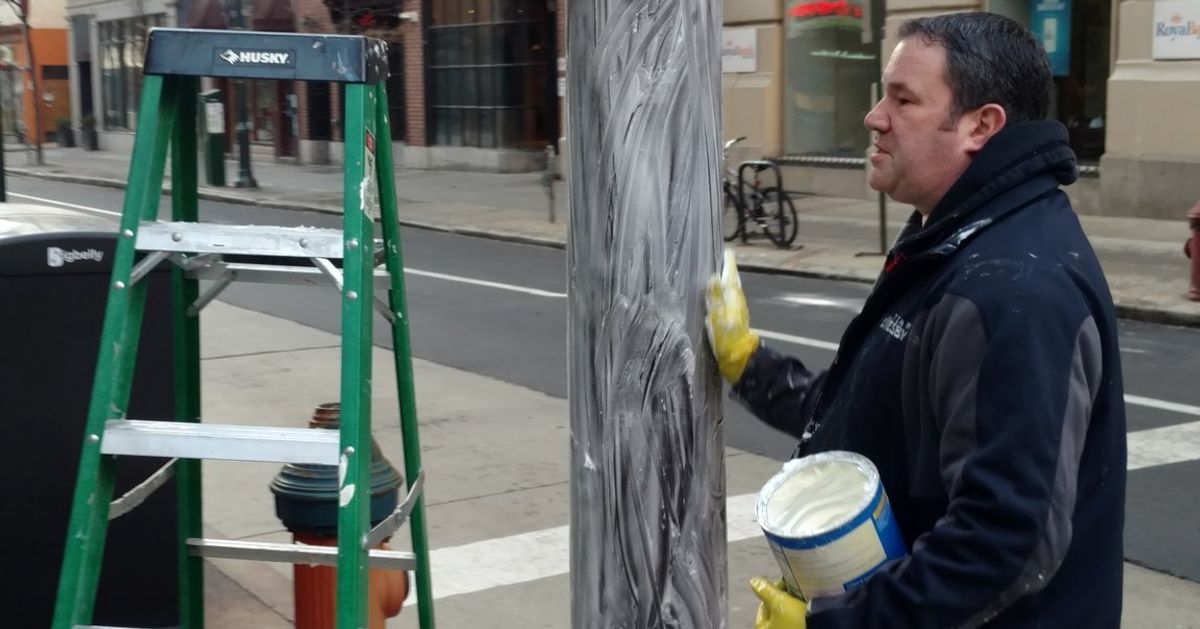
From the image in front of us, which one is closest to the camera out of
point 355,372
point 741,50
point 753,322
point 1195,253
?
point 355,372

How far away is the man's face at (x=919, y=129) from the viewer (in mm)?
2312

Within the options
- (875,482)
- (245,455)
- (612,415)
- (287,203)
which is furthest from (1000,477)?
(287,203)

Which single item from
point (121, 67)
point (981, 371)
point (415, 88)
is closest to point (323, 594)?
point (981, 371)

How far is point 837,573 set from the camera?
2.25 meters

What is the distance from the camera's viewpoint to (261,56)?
10.1 feet

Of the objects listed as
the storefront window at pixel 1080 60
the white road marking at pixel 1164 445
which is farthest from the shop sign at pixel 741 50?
the white road marking at pixel 1164 445

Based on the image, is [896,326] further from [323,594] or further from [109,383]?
[323,594]

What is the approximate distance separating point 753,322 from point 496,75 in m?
18.7

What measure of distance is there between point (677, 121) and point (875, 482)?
2.43 feet

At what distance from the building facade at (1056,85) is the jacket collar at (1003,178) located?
11631mm

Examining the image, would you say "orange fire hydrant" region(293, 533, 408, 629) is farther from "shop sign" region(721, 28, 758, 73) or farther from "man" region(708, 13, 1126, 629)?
"shop sign" region(721, 28, 758, 73)

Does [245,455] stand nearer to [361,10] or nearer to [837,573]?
[837,573]

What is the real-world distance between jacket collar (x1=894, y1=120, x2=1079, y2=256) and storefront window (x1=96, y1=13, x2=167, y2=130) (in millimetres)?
42955

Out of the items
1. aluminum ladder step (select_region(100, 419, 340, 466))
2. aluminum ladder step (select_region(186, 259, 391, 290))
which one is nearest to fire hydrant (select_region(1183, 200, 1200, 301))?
aluminum ladder step (select_region(186, 259, 391, 290))
